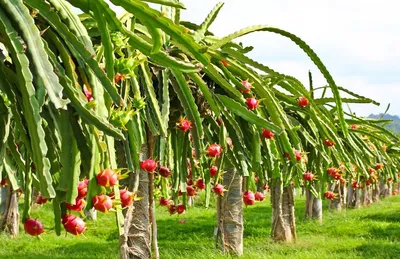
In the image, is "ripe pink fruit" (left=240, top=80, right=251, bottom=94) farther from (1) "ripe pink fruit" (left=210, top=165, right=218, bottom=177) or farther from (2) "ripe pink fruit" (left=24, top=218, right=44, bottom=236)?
(2) "ripe pink fruit" (left=24, top=218, right=44, bottom=236)

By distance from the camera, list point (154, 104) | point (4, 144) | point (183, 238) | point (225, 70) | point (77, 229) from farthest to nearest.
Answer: point (183, 238)
point (225, 70)
point (154, 104)
point (4, 144)
point (77, 229)

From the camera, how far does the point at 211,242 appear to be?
35.1ft

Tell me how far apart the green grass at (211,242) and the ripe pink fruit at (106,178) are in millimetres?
6273

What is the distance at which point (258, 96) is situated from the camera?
3.27m

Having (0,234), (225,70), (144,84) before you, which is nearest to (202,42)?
(225,70)

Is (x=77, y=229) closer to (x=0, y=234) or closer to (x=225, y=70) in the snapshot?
(x=225, y=70)

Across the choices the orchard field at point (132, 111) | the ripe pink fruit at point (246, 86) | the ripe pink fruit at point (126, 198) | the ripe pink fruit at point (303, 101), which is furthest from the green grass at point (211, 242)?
the ripe pink fruit at point (126, 198)

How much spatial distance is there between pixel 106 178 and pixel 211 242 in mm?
9547

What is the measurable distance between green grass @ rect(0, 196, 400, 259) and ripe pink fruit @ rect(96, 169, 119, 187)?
6.27 meters

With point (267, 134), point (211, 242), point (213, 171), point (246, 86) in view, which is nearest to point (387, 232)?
point (211, 242)

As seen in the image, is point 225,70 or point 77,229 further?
point 225,70

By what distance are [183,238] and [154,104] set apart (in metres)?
9.83

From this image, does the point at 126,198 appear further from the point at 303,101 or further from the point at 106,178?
the point at 303,101

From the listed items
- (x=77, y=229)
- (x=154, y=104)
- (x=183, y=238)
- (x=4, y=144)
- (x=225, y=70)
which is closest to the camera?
(x=77, y=229)
